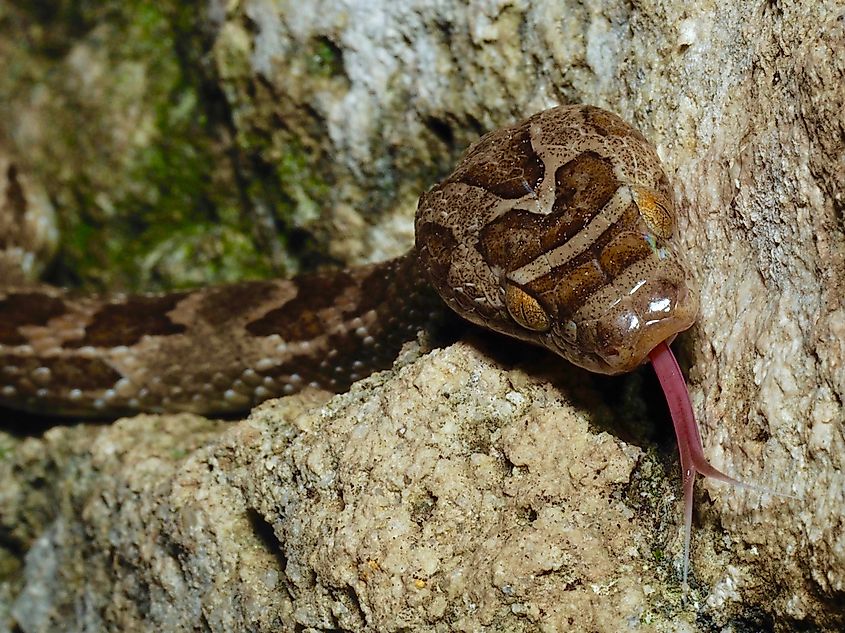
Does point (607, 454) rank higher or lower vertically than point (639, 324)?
lower

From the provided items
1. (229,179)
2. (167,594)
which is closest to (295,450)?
(167,594)

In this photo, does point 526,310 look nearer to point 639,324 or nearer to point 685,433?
point 639,324

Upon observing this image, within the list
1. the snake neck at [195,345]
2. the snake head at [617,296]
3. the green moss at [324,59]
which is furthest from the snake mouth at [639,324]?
the green moss at [324,59]

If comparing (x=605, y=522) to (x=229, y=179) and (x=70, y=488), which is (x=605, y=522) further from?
(x=229, y=179)

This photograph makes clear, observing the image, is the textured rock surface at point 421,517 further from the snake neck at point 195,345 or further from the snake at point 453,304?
the snake neck at point 195,345

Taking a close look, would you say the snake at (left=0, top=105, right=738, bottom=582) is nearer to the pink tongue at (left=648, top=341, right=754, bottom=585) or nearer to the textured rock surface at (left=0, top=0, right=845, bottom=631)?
the pink tongue at (left=648, top=341, right=754, bottom=585)

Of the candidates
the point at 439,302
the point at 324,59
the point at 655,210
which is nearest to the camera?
the point at 655,210

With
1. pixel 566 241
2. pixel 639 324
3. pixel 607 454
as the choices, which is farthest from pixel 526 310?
pixel 607 454

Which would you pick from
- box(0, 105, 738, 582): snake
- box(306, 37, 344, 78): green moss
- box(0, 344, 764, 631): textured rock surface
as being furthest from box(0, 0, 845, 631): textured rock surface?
box(306, 37, 344, 78): green moss
